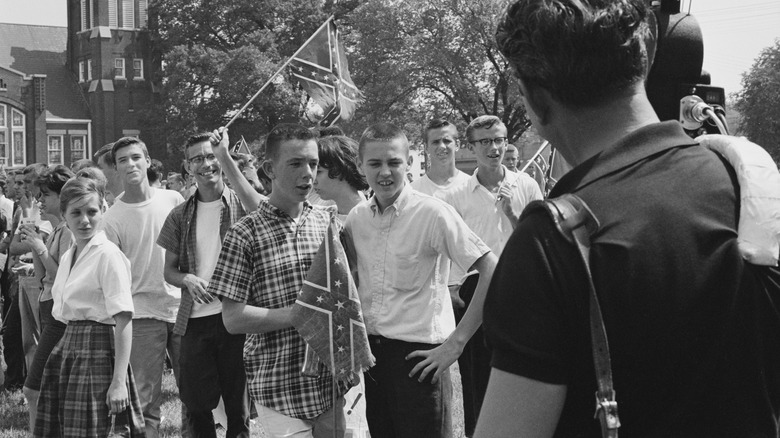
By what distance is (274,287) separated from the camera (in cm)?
409

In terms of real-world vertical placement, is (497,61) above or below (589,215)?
above

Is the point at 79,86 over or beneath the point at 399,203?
over

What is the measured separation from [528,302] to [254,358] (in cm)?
281

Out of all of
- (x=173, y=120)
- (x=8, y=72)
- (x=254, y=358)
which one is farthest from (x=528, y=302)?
(x=8, y=72)

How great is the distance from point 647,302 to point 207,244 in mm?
4654

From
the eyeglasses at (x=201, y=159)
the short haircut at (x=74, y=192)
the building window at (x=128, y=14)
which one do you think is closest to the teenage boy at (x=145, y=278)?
the eyeglasses at (x=201, y=159)

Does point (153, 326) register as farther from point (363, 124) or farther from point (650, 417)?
point (363, 124)

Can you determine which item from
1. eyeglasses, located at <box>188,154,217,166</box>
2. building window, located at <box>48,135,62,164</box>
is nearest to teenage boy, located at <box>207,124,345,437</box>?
eyeglasses, located at <box>188,154,217,166</box>

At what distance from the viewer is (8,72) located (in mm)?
63562

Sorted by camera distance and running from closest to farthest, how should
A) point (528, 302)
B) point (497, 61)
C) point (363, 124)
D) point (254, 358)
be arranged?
point (528, 302), point (254, 358), point (363, 124), point (497, 61)

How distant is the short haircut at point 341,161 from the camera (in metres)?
4.84

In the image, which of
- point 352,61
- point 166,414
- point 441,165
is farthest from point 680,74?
point 352,61

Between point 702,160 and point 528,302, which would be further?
point 702,160

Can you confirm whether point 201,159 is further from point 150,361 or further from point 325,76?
point 325,76
